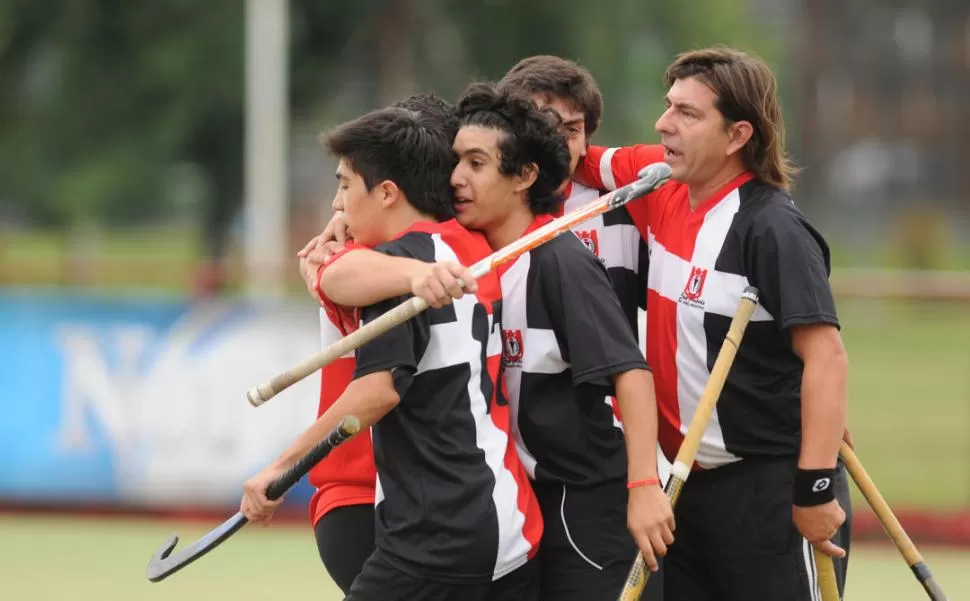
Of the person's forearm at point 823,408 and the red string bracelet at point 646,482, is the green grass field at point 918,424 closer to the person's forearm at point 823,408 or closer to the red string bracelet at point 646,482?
the person's forearm at point 823,408

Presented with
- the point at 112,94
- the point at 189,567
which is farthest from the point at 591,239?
the point at 112,94

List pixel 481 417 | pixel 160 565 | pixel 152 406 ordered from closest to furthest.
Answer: pixel 481 417, pixel 160 565, pixel 152 406

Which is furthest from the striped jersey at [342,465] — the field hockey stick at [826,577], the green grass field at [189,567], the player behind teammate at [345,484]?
the green grass field at [189,567]

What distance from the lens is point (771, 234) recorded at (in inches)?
146

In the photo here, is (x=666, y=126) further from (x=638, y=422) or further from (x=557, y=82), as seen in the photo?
(x=638, y=422)

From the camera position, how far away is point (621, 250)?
422cm

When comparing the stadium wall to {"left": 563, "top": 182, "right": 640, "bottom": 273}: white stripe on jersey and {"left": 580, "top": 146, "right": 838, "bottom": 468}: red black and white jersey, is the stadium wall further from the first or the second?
{"left": 580, "top": 146, "right": 838, "bottom": 468}: red black and white jersey

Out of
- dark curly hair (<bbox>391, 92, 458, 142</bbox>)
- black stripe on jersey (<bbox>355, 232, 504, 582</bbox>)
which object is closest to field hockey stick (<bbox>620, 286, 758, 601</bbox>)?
black stripe on jersey (<bbox>355, 232, 504, 582</bbox>)

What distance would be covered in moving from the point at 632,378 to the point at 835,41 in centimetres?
5600

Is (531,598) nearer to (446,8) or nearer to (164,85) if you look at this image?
(164,85)

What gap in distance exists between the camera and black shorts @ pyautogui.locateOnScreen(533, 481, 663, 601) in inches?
143

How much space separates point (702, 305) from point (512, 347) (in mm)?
558

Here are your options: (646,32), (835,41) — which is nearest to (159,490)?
(646,32)

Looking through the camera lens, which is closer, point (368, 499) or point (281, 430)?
point (368, 499)
